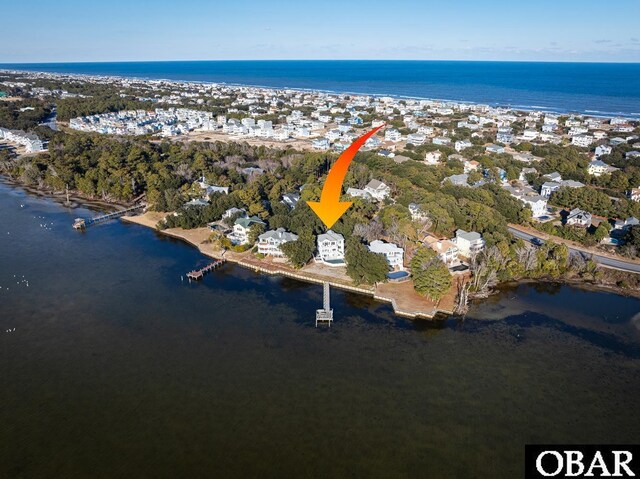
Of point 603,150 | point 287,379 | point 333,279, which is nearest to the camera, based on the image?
point 287,379

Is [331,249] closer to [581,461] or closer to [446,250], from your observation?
[446,250]

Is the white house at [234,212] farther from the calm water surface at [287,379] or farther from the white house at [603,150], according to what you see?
the white house at [603,150]


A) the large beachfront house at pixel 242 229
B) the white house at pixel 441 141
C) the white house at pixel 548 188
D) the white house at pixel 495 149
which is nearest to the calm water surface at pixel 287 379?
the large beachfront house at pixel 242 229

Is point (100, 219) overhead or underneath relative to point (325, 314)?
overhead

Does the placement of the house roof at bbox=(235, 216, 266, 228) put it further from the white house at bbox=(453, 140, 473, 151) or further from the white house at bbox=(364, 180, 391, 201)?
the white house at bbox=(453, 140, 473, 151)

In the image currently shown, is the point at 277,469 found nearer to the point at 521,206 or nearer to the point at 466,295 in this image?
the point at 466,295

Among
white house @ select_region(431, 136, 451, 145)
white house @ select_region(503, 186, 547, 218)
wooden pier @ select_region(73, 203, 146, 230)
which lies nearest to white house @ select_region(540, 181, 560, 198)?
white house @ select_region(503, 186, 547, 218)

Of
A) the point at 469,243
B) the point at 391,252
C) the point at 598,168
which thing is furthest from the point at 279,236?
the point at 598,168
